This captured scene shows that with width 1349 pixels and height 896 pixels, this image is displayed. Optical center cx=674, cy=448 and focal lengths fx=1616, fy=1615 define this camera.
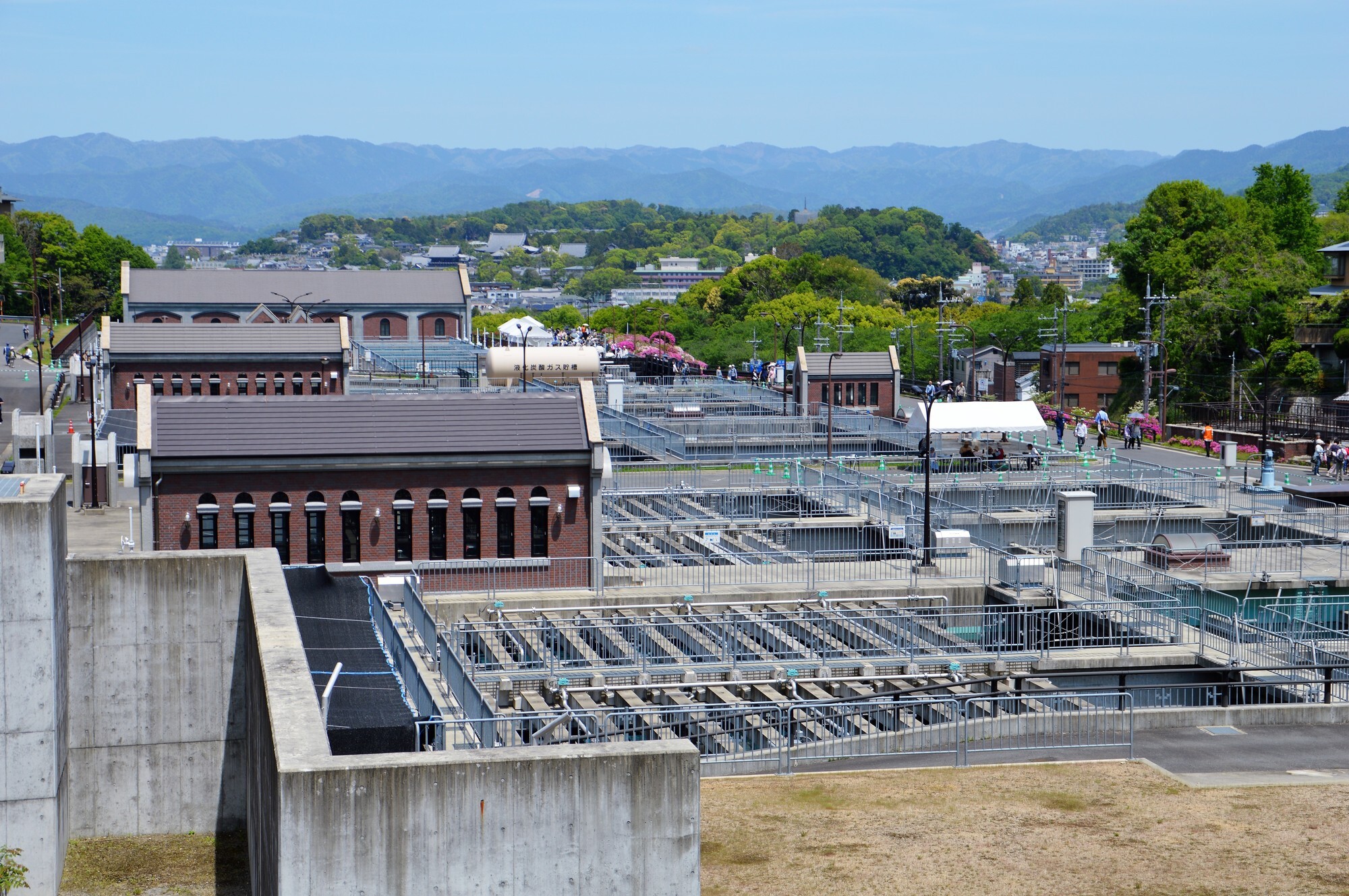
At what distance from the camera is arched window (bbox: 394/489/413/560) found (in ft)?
132

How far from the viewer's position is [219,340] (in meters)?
78.7

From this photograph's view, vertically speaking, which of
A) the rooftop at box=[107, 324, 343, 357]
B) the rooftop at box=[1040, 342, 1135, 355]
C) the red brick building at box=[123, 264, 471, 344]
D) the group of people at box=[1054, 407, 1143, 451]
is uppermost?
the red brick building at box=[123, 264, 471, 344]

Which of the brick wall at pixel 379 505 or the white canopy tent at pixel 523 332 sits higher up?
the white canopy tent at pixel 523 332

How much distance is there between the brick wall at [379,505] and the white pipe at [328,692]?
17140 mm

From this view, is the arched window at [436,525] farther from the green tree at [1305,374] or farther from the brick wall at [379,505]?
the green tree at [1305,374]

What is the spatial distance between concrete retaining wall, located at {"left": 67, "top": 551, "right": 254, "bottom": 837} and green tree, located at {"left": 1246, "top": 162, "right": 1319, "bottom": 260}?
355 feet

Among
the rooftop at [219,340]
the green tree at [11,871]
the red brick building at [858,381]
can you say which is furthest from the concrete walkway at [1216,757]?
the red brick building at [858,381]

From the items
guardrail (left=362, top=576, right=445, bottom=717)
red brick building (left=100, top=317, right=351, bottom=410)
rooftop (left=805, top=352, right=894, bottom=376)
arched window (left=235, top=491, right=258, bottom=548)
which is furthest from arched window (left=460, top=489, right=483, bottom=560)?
rooftop (left=805, top=352, right=894, bottom=376)

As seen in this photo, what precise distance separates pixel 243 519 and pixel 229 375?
41.1 metres

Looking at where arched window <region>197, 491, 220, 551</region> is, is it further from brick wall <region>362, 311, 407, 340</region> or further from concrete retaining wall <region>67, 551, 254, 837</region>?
brick wall <region>362, 311, 407, 340</region>

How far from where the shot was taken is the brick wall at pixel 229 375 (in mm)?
77562

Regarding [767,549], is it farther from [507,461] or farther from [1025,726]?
[1025,726]

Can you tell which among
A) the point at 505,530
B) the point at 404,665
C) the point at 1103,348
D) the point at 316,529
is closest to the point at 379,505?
the point at 316,529

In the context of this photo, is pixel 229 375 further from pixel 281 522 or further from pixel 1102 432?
pixel 1102 432
